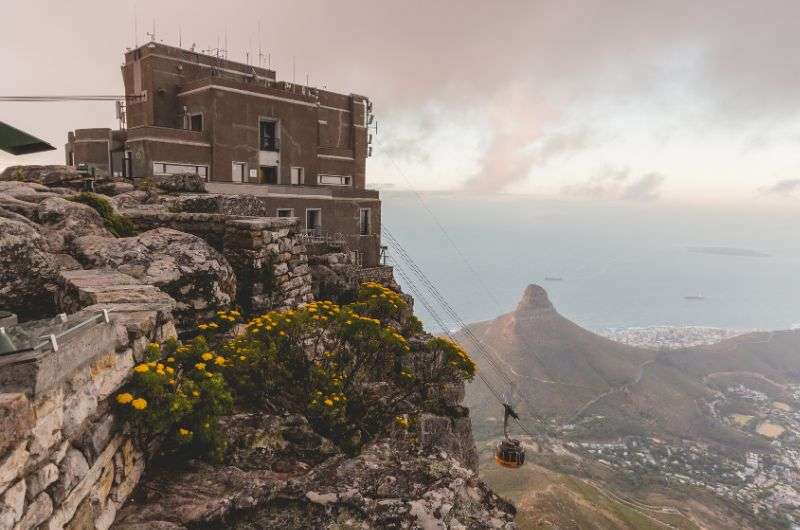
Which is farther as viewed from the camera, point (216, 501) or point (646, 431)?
point (646, 431)

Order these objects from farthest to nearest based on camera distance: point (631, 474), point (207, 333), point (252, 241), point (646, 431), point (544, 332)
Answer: point (544, 332) < point (646, 431) < point (631, 474) < point (252, 241) < point (207, 333)

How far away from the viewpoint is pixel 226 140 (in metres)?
32.6

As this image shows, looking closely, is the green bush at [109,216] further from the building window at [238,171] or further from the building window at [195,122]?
the building window at [195,122]

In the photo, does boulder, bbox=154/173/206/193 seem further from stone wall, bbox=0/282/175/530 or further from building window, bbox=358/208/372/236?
building window, bbox=358/208/372/236

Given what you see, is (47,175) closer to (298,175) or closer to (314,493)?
(314,493)

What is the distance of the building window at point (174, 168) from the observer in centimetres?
2983

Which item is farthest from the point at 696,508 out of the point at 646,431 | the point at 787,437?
the point at 787,437

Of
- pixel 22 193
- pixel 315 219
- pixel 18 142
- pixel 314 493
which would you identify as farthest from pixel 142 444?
pixel 315 219

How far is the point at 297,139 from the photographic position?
A: 3656 centimetres

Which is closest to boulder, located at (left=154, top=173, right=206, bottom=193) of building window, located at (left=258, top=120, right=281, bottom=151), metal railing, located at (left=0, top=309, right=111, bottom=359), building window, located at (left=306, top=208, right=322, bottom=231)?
metal railing, located at (left=0, top=309, right=111, bottom=359)

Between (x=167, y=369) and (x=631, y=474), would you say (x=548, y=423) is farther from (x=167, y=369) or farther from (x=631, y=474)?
(x=167, y=369)

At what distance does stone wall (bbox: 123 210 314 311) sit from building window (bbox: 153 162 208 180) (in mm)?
20215

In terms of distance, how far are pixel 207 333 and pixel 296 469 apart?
12.0 feet

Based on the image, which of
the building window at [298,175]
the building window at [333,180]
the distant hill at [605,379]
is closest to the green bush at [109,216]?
the building window at [298,175]
